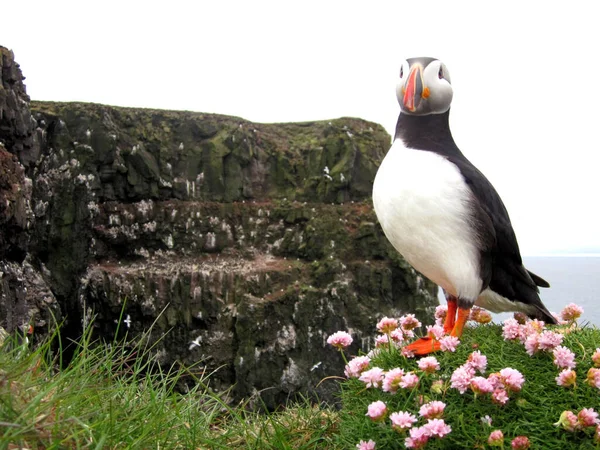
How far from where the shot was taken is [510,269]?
4.68 m

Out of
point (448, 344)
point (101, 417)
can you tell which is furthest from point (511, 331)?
point (101, 417)

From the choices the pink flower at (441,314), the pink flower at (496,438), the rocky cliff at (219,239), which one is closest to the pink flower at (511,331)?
the pink flower at (441,314)

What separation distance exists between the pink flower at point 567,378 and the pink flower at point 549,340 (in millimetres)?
281

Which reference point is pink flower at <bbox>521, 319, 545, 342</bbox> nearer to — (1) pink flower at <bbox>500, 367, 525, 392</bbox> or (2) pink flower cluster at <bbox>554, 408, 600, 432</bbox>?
(1) pink flower at <bbox>500, 367, 525, 392</bbox>

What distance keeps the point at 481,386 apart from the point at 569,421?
0.51 metres

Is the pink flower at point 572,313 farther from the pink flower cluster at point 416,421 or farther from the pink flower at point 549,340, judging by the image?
the pink flower cluster at point 416,421

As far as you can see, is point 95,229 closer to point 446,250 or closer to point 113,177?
point 113,177

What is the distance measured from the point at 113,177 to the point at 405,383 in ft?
128

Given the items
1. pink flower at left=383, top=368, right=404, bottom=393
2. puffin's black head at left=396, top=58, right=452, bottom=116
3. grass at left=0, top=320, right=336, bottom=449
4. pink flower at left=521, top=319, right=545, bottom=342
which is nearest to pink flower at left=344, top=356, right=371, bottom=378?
pink flower at left=383, top=368, right=404, bottom=393

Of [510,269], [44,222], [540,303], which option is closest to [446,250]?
[510,269]

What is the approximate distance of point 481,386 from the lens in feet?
11.4

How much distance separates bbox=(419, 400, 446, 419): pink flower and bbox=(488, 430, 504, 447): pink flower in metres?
0.30

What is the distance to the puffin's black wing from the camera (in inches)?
173

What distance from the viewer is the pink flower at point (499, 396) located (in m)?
3.48
